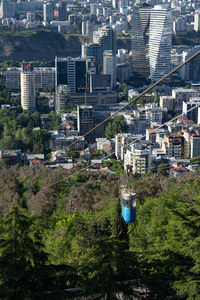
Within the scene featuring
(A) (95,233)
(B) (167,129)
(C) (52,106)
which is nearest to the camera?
(A) (95,233)

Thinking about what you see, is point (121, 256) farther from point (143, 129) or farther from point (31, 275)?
point (143, 129)

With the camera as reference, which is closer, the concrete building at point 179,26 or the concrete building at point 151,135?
the concrete building at point 151,135

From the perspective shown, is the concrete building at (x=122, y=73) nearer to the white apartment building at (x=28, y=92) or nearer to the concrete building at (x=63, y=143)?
the white apartment building at (x=28, y=92)

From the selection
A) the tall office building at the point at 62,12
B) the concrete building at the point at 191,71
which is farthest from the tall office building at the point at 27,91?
the tall office building at the point at 62,12

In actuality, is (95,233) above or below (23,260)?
below

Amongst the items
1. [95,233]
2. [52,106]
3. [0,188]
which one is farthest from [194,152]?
[95,233]

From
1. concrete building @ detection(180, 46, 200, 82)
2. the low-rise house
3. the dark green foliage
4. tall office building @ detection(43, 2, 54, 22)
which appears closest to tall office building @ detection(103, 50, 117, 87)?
concrete building @ detection(180, 46, 200, 82)

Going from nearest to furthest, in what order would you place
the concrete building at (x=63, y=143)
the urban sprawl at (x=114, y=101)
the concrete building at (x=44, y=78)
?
1. the urban sprawl at (x=114, y=101)
2. the concrete building at (x=63, y=143)
3. the concrete building at (x=44, y=78)
